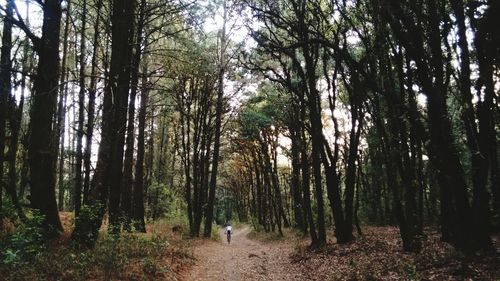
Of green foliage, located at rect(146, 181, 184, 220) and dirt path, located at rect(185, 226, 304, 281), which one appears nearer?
dirt path, located at rect(185, 226, 304, 281)

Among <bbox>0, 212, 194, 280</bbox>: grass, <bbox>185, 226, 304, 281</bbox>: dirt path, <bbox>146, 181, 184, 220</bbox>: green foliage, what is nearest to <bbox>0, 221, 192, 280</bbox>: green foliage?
<bbox>0, 212, 194, 280</bbox>: grass

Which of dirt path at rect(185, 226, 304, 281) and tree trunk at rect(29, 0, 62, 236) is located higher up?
tree trunk at rect(29, 0, 62, 236)

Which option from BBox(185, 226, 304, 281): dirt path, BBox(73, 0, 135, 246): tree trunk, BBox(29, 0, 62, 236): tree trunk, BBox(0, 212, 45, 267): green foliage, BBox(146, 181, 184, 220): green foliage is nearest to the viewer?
BBox(0, 212, 45, 267): green foliage

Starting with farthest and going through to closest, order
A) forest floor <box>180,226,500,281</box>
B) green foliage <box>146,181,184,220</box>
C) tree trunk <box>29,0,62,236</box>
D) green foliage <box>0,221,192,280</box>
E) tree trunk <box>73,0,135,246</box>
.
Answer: green foliage <box>146,181,184,220</box> → tree trunk <box>29,0,62,236</box> → tree trunk <box>73,0,135,246</box> → forest floor <box>180,226,500,281</box> → green foliage <box>0,221,192,280</box>

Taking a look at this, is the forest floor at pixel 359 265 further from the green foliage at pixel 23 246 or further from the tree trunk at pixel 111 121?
the green foliage at pixel 23 246

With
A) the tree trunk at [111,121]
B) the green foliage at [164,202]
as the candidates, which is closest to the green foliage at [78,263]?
the tree trunk at [111,121]

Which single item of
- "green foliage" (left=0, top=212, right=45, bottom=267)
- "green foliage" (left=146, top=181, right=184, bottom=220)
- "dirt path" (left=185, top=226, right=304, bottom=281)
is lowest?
"dirt path" (left=185, top=226, right=304, bottom=281)

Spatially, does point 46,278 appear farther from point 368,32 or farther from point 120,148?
point 368,32

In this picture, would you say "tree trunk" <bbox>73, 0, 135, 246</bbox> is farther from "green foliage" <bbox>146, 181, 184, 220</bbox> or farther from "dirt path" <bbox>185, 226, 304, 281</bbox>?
"green foliage" <bbox>146, 181, 184, 220</bbox>

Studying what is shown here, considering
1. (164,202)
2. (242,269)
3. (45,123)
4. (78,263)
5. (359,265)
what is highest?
(45,123)

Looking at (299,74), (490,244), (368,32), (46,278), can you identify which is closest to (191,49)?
(299,74)

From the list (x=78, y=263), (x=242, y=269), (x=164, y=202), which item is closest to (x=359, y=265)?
(x=242, y=269)

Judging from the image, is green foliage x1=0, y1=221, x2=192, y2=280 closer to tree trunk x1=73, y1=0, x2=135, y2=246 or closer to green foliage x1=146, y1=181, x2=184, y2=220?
tree trunk x1=73, y1=0, x2=135, y2=246

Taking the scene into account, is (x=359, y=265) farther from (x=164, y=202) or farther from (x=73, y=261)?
(x=164, y=202)
